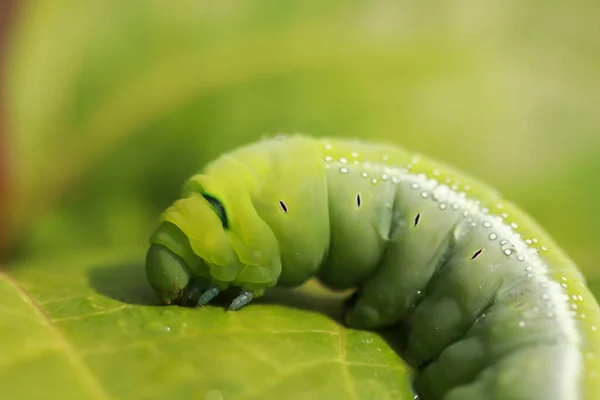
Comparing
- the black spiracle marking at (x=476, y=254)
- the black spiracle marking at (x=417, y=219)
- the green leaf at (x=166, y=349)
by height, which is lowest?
the green leaf at (x=166, y=349)

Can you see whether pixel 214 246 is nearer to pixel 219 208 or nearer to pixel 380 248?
pixel 219 208

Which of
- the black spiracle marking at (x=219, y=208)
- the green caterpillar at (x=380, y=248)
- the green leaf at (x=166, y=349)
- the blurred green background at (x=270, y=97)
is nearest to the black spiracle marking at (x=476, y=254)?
the green caterpillar at (x=380, y=248)

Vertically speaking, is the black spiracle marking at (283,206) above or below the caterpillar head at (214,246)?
above

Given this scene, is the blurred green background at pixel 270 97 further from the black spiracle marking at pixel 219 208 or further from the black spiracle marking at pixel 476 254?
the black spiracle marking at pixel 476 254

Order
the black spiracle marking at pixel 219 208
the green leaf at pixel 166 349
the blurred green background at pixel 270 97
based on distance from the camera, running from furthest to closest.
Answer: the blurred green background at pixel 270 97, the black spiracle marking at pixel 219 208, the green leaf at pixel 166 349

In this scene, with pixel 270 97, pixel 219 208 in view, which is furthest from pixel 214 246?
pixel 270 97

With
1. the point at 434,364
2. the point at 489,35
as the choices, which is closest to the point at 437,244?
the point at 434,364

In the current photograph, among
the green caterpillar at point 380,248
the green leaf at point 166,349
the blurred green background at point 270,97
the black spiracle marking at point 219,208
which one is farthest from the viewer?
the blurred green background at point 270,97

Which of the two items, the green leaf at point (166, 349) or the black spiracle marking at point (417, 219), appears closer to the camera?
the green leaf at point (166, 349)
